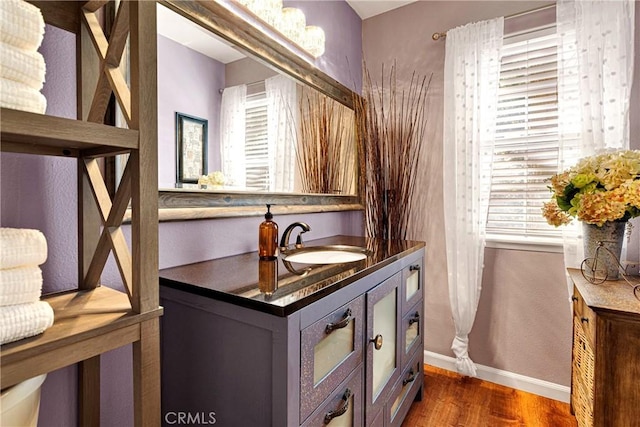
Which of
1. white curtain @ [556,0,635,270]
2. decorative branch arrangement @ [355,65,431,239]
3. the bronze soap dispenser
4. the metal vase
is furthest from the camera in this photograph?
decorative branch arrangement @ [355,65,431,239]

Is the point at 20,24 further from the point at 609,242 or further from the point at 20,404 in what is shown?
the point at 609,242

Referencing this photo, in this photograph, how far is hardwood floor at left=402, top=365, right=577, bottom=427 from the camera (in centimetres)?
175

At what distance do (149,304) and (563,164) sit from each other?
6.73 ft

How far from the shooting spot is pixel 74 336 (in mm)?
574

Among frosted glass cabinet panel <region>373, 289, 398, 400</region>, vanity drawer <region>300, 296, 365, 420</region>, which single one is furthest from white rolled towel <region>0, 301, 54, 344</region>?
frosted glass cabinet panel <region>373, 289, 398, 400</region>

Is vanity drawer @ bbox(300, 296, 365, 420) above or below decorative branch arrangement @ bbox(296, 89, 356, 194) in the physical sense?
below

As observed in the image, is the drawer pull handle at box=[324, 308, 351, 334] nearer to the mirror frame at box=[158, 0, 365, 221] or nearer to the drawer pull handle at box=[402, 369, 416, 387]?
the mirror frame at box=[158, 0, 365, 221]

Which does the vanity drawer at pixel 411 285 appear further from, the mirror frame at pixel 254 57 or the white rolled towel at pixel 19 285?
the white rolled towel at pixel 19 285

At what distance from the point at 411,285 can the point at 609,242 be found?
858 mm

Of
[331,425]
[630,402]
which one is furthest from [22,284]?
[630,402]

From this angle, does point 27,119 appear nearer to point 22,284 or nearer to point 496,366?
point 22,284

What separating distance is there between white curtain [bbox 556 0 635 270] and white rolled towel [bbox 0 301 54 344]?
2172 mm

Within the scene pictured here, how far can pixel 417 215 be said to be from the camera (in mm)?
2359

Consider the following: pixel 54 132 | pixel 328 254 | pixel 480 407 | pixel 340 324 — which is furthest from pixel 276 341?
pixel 480 407
